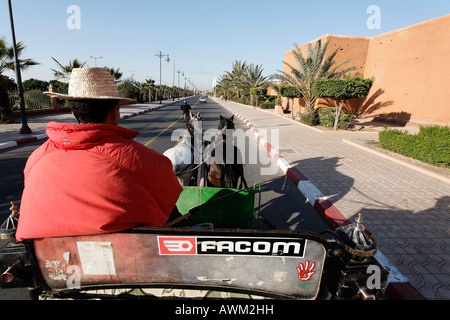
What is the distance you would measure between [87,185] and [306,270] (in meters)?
1.29

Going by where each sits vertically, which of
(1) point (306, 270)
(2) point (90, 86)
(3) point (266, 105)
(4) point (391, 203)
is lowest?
(4) point (391, 203)

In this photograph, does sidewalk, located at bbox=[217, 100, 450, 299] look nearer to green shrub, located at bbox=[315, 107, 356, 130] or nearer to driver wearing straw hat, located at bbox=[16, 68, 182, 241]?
driver wearing straw hat, located at bbox=[16, 68, 182, 241]

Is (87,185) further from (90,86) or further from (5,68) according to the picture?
(5,68)

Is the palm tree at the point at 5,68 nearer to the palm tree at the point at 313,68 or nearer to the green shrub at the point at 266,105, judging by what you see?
the palm tree at the point at 313,68

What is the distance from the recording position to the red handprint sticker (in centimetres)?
133

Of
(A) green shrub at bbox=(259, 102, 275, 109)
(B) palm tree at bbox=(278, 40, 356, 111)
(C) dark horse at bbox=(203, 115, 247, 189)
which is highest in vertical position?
(B) palm tree at bbox=(278, 40, 356, 111)

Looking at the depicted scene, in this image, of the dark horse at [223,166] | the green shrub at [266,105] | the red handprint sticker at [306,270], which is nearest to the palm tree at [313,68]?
the green shrub at [266,105]

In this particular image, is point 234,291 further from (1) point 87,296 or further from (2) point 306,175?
(2) point 306,175

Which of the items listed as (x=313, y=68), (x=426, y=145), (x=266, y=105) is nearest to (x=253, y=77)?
(x=266, y=105)

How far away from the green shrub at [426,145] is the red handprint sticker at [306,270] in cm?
771

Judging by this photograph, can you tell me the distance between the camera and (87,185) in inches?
48.1

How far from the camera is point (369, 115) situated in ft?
58.4

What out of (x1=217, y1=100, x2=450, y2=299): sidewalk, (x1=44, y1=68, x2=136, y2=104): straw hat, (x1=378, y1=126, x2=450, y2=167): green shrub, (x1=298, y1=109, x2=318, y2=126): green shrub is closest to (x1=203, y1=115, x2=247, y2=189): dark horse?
(x1=217, y1=100, x2=450, y2=299): sidewalk
